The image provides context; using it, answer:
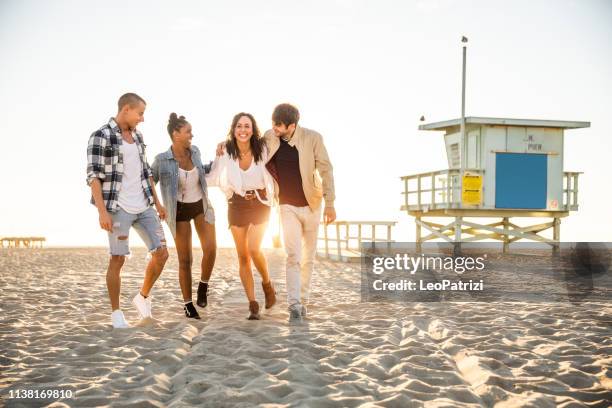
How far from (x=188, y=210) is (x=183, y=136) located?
76 centimetres

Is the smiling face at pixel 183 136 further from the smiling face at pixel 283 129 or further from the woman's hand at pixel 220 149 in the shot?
the smiling face at pixel 283 129

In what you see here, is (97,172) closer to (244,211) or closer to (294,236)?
(244,211)

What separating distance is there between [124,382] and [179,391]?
0.42m

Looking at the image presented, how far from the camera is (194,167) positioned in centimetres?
605

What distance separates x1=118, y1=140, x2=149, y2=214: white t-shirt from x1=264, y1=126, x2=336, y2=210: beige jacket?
4.21 ft

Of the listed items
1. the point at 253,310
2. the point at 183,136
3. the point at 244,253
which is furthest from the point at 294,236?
the point at 183,136

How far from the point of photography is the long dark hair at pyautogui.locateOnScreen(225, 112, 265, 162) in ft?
19.1

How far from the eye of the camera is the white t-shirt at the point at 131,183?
5.33 m

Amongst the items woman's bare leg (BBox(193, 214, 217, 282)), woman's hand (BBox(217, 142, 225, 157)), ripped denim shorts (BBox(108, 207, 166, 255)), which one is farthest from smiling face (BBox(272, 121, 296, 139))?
ripped denim shorts (BBox(108, 207, 166, 255))

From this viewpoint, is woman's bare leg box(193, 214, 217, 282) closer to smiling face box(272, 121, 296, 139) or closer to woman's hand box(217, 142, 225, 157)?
woman's hand box(217, 142, 225, 157)

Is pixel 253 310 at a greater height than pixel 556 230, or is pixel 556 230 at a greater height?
pixel 253 310

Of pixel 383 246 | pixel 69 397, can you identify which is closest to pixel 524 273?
pixel 383 246

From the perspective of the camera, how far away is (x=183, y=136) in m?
5.98

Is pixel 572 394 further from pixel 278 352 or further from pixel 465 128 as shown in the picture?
pixel 465 128
